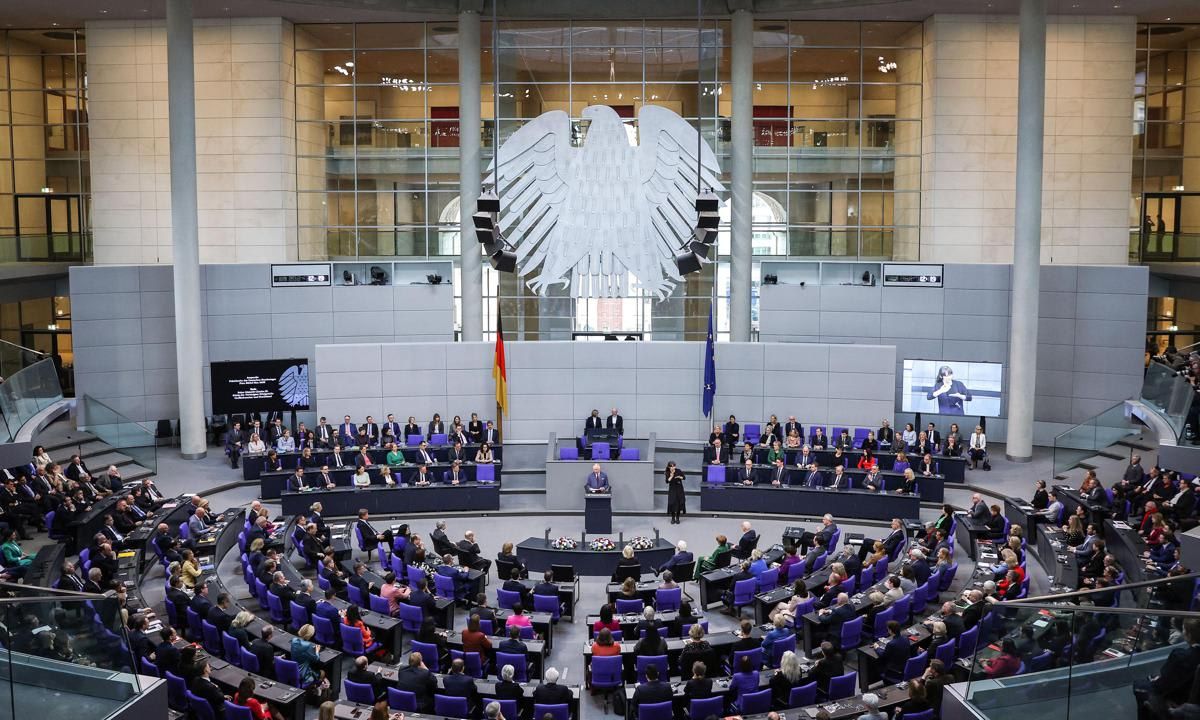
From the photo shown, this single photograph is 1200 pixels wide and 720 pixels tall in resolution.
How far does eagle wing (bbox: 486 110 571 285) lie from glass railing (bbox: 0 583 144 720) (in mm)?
17448

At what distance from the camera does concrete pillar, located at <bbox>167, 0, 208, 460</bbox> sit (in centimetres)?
2309

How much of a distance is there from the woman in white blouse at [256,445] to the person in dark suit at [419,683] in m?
12.7

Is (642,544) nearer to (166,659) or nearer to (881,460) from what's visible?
(881,460)

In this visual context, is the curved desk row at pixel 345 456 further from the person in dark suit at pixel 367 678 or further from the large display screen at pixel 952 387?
the person in dark suit at pixel 367 678

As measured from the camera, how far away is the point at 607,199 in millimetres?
24594

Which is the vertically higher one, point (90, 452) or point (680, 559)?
point (90, 452)

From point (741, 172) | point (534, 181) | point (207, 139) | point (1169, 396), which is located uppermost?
point (207, 139)

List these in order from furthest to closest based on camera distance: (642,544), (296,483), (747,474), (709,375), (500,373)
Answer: (709,375)
(500,373)
(747,474)
(296,483)
(642,544)

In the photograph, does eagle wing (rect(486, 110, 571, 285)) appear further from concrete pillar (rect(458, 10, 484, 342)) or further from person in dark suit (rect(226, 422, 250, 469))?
person in dark suit (rect(226, 422, 250, 469))

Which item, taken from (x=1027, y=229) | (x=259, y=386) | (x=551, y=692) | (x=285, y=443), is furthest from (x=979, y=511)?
(x=259, y=386)

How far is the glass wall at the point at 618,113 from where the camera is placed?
2648 centimetres

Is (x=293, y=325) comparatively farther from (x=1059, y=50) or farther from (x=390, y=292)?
(x=1059, y=50)

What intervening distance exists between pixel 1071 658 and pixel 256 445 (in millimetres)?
18592

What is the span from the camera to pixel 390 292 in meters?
26.3
